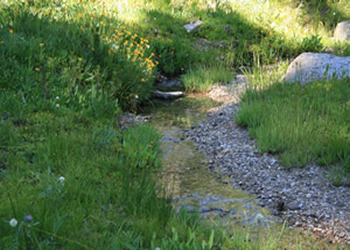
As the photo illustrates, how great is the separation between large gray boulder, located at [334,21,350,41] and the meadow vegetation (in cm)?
96

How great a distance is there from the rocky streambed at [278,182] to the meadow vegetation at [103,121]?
0.26 m

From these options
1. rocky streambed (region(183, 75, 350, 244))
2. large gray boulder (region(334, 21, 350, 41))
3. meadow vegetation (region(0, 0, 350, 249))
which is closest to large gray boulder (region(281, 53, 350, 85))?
meadow vegetation (region(0, 0, 350, 249))

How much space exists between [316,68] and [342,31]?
5.63 m

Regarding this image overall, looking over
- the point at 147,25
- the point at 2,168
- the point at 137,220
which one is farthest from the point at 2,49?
the point at 147,25

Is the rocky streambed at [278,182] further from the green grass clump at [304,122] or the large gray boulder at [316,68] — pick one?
the large gray boulder at [316,68]

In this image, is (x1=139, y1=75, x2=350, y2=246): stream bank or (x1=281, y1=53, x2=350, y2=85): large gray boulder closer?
(x1=139, y1=75, x2=350, y2=246): stream bank

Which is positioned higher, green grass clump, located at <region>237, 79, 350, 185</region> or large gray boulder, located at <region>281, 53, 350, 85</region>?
large gray boulder, located at <region>281, 53, 350, 85</region>

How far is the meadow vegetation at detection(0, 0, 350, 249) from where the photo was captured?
3.17 meters

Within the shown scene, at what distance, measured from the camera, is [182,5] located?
13.2 meters

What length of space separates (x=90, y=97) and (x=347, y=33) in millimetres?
9845

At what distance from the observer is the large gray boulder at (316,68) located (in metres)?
7.77

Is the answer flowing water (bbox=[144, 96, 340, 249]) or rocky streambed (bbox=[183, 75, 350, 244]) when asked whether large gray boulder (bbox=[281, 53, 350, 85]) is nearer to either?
rocky streambed (bbox=[183, 75, 350, 244])

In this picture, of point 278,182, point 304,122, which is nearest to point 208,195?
point 278,182

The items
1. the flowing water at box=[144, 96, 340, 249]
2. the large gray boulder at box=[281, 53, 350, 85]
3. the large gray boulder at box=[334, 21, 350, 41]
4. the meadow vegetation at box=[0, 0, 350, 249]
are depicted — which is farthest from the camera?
the large gray boulder at box=[334, 21, 350, 41]
